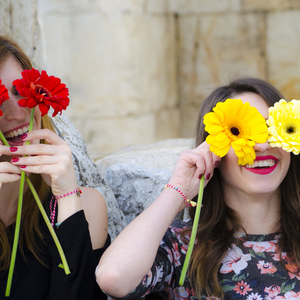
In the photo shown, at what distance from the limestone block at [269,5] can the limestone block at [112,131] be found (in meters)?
1.81

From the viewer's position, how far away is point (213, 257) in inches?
62.7

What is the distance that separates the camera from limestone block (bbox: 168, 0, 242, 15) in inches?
206

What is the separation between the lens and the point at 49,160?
1411mm

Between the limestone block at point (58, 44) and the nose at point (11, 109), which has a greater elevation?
the limestone block at point (58, 44)

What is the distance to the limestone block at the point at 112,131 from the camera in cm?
492

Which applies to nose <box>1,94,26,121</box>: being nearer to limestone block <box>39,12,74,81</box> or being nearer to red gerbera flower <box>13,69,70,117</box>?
red gerbera flower <box>13,69,70,117</box>

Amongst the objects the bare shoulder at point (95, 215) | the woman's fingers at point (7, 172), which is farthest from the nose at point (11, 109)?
the bare shoulder at point (95, 215)

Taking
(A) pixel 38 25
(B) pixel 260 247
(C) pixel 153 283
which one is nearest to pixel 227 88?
(B) pixel 260 247

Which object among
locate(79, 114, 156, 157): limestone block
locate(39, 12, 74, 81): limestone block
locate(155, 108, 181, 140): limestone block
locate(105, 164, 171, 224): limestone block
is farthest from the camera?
locate(155, 108, 181, 140): limestone block

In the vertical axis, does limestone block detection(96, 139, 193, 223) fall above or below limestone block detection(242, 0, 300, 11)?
below

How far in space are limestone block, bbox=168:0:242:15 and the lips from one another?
13.3 feet

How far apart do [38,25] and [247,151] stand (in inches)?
74.6

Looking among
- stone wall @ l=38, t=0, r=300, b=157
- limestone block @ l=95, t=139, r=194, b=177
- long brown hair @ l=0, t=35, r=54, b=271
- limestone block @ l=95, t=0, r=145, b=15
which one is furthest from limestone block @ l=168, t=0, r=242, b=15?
long brown hair @ l=0, t=35, r=54, b=271

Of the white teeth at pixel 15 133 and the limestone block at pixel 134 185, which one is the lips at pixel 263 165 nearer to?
the limestone block at pixel 134 185
